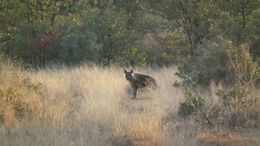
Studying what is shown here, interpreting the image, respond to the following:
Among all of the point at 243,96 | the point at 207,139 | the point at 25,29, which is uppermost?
the point at 25,29

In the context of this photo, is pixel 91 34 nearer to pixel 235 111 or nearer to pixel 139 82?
pixel 139 82

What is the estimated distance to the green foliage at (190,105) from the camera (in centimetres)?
1080

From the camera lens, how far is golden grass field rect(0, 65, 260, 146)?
29.9 feet

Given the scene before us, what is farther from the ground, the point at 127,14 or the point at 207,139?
the point at 127,14

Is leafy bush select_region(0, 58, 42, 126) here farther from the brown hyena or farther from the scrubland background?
the brown hyena

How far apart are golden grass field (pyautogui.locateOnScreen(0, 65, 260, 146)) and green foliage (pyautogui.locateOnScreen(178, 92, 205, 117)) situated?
227 millimetres

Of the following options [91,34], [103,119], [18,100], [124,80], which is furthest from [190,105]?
[91,34]

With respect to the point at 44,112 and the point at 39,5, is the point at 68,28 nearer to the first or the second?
the point at 39,5

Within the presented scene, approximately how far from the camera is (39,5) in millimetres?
23875

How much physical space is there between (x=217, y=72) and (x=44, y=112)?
456cm

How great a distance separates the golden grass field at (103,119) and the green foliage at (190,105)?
0.23 meters

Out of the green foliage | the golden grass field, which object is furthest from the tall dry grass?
the green foliage

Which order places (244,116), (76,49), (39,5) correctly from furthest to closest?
1. (39,5)
2. (76,49)
3. (244,116)

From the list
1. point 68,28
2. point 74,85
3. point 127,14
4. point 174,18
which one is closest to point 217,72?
point 74,85
